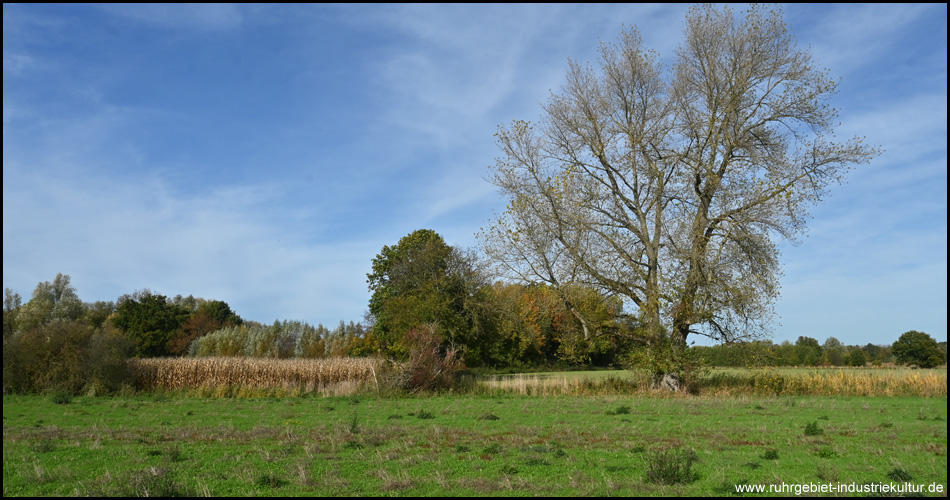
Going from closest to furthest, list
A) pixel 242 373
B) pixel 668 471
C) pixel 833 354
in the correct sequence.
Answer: pixel 668 471 < pixel 242 373 < pixel 833 354

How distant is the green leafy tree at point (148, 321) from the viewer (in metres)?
57.3

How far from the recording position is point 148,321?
192 feet

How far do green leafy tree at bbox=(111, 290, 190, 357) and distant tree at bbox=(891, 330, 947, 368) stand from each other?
200 feet

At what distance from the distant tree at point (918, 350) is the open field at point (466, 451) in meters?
16.9

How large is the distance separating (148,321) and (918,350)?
63270 mm

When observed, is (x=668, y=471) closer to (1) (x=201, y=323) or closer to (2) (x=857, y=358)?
(2) (x=857, y=358)

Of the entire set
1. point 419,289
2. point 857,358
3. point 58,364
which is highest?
point 419,289

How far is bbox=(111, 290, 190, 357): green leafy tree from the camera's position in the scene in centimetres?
5731

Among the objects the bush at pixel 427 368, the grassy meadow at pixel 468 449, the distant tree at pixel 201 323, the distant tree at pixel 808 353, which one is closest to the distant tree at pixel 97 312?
the distant tree at pixel 201 323

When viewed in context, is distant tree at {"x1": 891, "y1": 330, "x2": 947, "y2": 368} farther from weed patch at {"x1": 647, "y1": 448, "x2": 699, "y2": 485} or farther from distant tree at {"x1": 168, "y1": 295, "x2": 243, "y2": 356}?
distant tree at {"x1": 168, "y1": 295, "x2": 243, "y2": 356}

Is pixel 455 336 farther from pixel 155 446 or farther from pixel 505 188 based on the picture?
pixel 155 446

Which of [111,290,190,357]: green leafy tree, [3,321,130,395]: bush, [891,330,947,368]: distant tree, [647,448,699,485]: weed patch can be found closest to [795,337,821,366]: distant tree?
[891,330,947,368]: distant tree

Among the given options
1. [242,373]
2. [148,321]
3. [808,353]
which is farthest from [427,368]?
Result: [148,321]

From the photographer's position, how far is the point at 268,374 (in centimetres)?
2964
